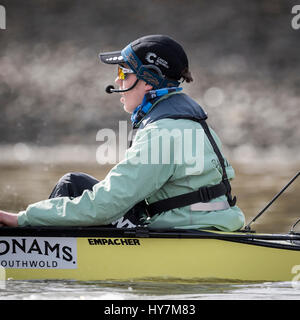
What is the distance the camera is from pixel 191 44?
20.3 metres

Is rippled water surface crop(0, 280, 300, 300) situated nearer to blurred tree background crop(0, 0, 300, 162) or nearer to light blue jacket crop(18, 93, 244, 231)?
light blue jacket crop(18, 93, 244, 231)

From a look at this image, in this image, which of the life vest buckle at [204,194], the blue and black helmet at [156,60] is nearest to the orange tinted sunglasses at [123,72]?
the blue and black helmet at [156,60]

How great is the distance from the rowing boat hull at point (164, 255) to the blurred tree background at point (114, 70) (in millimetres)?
14560

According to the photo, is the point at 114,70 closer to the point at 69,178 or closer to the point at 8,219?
the point at 69,178

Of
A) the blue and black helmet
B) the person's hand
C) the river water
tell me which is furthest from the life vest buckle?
the person's hand

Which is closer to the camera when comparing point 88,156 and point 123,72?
point 123,72

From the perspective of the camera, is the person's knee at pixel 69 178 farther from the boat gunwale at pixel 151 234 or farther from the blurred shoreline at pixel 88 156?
the blurred shoreline at pixel 88 156

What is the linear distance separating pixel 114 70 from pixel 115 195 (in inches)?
681

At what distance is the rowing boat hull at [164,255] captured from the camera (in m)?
3.94

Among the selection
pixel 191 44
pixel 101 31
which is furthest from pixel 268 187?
pixel 101 31

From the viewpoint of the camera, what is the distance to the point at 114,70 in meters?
20.7

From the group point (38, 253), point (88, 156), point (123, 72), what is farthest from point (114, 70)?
point (38, 253)

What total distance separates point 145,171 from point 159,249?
534 millimetres
